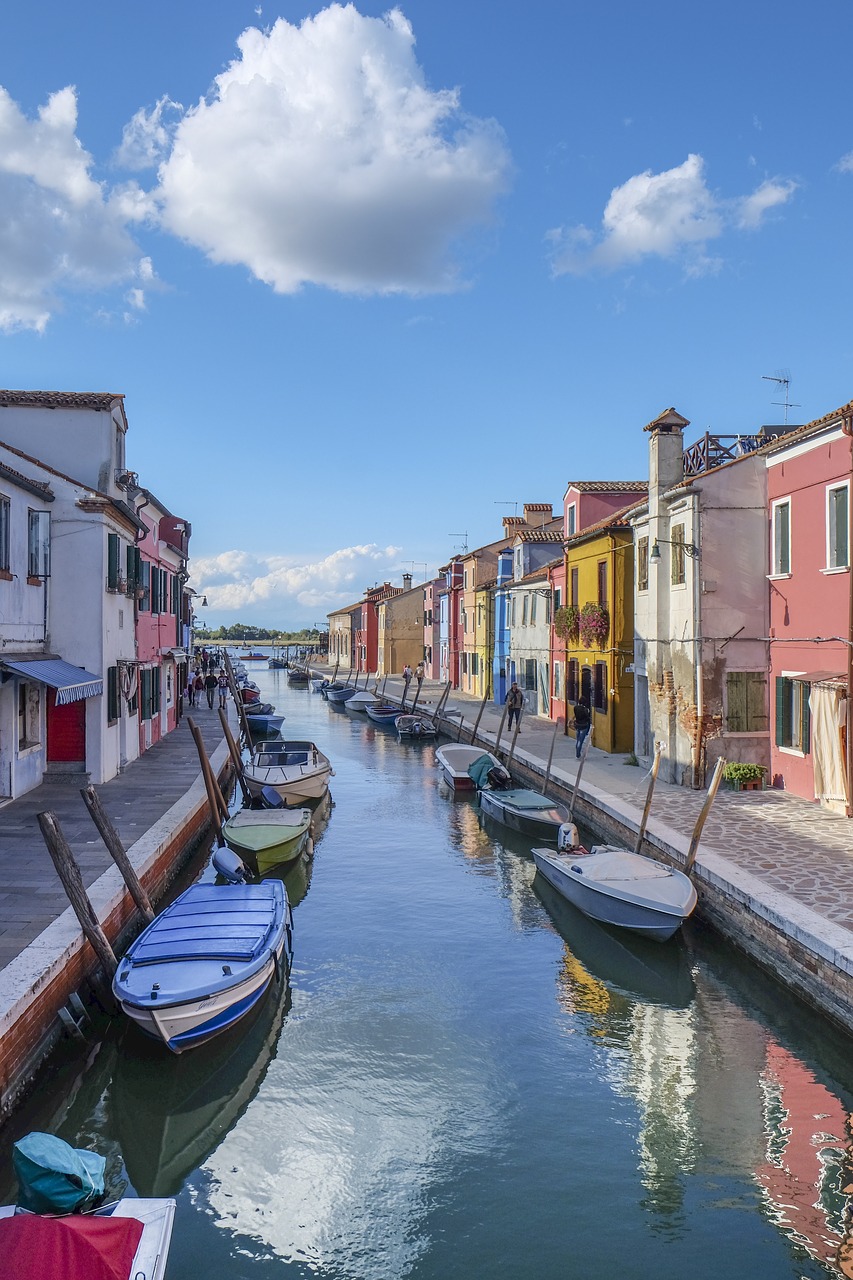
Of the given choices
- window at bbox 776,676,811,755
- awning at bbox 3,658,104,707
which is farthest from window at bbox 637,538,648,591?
awning at bbox 3,658,104,707

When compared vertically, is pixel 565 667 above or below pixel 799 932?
above

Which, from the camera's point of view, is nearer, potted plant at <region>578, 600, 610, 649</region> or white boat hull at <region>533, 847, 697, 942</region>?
white boat hull at <region>533, 847, 697, 942</region>

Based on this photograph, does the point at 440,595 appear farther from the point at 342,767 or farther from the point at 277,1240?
the point at 277,1240

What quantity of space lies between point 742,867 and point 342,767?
2090 centimetres

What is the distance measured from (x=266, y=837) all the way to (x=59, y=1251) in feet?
40.9

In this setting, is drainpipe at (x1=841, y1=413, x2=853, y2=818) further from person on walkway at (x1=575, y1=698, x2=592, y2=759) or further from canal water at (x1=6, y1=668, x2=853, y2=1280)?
person on walkway at (x1=575, y1=698, x2=592, y2=759)

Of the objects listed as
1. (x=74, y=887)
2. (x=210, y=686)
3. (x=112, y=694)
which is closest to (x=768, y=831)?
(x=74, y=887)

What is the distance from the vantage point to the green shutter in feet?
66.1

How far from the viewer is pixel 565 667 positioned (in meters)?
33.0

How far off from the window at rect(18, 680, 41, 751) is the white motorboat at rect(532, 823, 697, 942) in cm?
1103

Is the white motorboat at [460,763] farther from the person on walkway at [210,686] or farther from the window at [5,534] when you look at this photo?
the person on walkway at [210,686]

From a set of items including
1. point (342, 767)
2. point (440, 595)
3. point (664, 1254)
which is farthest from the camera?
point (440, 595)

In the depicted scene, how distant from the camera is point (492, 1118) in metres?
8.80

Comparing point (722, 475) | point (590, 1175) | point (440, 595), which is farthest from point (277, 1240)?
point (440, 595)
